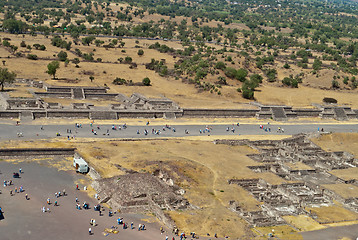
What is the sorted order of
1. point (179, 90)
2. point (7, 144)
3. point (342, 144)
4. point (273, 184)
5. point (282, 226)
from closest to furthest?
point (282, 226) < point (273, 184) < point (7, 144) < point (342, 144) < point (179, 90)

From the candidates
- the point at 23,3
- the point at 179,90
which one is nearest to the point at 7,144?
the point at 179,90

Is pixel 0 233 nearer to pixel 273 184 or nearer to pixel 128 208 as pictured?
pixel 128 208

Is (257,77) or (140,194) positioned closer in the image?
(140,194)

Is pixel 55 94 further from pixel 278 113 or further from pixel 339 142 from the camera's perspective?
pixel 339 142

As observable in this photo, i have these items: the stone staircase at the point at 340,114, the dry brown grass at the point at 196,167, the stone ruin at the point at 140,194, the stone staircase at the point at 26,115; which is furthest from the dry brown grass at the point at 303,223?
the stone staircase at the point at 340,114

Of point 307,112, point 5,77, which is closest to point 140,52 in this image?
point 5,77

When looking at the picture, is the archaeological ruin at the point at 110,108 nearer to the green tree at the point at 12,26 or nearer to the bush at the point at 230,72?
the bush at the point at 230,72
